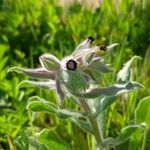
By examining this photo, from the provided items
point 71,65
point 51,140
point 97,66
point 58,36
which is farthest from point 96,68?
point 58,36

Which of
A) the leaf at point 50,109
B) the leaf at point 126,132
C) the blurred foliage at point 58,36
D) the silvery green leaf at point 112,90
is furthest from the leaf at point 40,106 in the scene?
the blurred foliage at point 58,36

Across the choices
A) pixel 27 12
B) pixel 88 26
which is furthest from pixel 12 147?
pixel 27 12

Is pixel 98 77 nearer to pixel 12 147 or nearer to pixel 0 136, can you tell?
pixel 12 147

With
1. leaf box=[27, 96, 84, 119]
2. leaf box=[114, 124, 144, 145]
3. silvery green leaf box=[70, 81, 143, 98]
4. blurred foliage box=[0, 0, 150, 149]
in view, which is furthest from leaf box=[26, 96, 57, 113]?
blurred foliage box=[0, 0, 150, 149]

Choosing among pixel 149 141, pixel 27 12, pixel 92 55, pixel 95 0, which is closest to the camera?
pixel 92 55

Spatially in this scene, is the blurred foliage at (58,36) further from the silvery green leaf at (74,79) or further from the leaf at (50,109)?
the silvery green leaf at (74,79)
